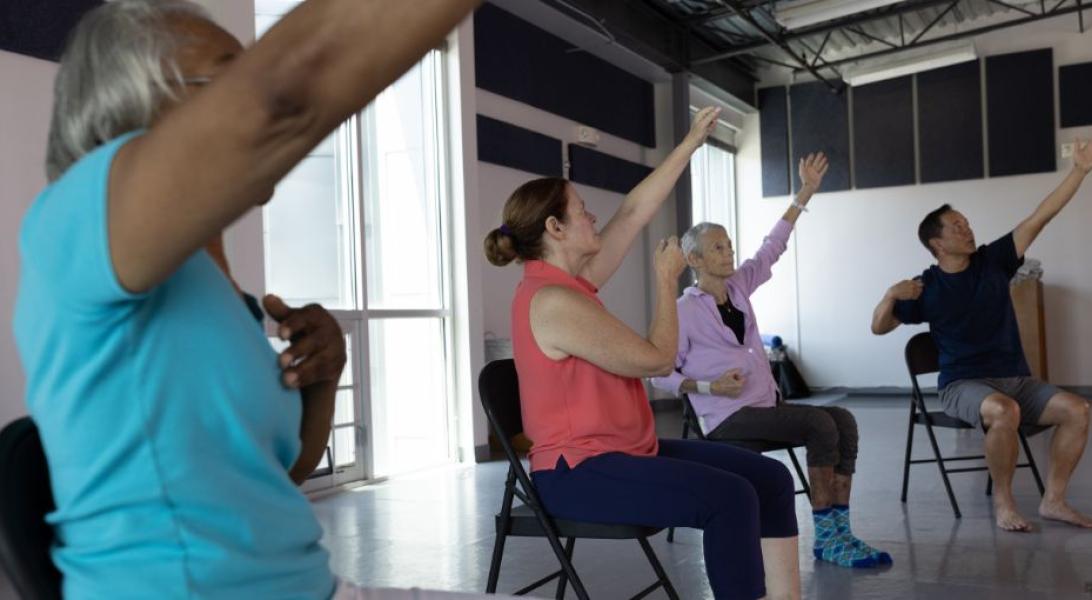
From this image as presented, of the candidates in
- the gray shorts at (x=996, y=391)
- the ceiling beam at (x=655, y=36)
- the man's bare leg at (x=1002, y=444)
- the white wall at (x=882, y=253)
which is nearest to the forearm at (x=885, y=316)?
the gray shorts at (x=996, y=391)

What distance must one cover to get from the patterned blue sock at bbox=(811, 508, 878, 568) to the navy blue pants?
57.7 inches

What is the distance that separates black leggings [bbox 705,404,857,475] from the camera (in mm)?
3527

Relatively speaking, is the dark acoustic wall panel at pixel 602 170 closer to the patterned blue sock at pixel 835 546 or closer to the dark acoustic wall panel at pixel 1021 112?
the dark acoustic wall panel at pixel 1021 112

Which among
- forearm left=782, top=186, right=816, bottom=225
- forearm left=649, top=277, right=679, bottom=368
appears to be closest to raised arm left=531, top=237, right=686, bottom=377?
forearm left=649, top=277, right=679, bottom=368

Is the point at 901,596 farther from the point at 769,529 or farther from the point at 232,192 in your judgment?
the point at 232,192

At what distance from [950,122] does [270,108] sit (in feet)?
39.6

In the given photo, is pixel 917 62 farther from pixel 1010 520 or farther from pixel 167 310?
pixel 167 310

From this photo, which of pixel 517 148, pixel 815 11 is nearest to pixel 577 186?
pixel 517 148

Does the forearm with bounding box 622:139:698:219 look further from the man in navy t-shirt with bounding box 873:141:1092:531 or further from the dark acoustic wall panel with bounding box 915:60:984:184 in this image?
the dark acoustic wall panel with bounding box 915:60:984:184

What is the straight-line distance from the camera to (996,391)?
4.20 m

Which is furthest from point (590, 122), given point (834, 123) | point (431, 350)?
point (834, 123)

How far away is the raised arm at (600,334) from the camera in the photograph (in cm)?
220

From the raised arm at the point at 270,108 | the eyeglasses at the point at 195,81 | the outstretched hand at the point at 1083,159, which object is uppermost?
the outstretched hand at the point at 1083,159

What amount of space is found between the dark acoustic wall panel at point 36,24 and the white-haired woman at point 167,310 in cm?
380
